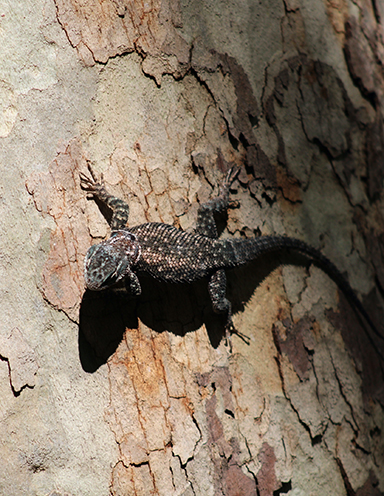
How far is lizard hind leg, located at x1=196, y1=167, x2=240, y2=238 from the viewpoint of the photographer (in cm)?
328

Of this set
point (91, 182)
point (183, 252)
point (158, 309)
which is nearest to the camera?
point (91, 182)

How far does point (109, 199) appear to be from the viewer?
2967 millimetres

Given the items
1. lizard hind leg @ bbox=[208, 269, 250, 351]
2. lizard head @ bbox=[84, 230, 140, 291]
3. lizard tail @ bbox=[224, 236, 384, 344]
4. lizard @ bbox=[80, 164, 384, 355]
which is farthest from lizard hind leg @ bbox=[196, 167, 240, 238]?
lizard head @ bbox=[84, 230, 140, 291]

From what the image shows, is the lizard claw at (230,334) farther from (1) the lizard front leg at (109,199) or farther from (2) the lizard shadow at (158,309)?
(1) the lizard front leg at (109,199)

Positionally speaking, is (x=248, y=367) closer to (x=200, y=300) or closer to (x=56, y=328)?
(x=200, y=300)

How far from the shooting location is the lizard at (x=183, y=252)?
3049mm

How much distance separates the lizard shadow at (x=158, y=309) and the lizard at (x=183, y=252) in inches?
3.0

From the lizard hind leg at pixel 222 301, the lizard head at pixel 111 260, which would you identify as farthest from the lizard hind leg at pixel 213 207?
the lizard head at pixel 111 260

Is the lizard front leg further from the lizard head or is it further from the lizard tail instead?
the lizard tail

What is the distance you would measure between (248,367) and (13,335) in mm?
1713

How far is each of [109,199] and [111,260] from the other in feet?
1.57

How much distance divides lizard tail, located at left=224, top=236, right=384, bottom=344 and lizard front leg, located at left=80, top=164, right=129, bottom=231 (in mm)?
951

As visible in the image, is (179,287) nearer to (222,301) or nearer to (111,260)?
(222,301)

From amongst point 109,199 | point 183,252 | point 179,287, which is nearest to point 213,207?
point 183,252
